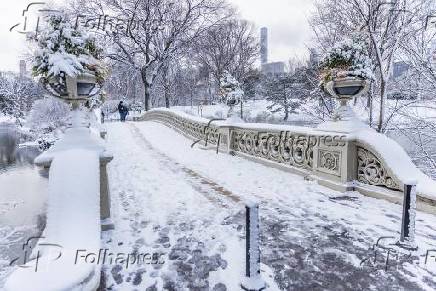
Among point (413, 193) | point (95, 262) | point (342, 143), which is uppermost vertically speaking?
point (342, 143)

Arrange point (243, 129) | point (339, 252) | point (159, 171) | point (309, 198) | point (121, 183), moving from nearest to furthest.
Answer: point (339, 252), point (309, 198), point (121, 183), point (159, 171), point (243, 129)

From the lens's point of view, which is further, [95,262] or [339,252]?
[339,252]

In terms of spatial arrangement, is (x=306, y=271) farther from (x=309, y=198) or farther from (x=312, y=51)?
(x=312, y=51)

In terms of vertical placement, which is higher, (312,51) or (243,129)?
(312,51)

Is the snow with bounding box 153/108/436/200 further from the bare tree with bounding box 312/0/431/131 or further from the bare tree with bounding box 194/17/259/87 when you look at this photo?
the bare tree with bounding box 194/17/259/87

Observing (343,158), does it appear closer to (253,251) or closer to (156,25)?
(253,251)

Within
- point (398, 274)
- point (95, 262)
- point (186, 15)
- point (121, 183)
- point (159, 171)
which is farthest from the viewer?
point (186, 15)

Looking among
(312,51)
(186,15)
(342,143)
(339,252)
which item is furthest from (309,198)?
(186,15)

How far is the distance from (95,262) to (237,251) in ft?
5.66

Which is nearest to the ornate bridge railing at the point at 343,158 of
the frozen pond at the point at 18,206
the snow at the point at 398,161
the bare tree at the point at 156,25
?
the snow at the point at 398,161

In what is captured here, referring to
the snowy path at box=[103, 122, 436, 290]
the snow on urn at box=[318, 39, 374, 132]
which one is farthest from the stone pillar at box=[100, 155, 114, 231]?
the snow on urn at box=[318, 39, 374, 132]

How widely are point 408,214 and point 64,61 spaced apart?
456cm

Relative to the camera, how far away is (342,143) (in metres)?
6.40

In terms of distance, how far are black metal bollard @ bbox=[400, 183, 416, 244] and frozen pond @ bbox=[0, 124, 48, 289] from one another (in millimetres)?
4806
